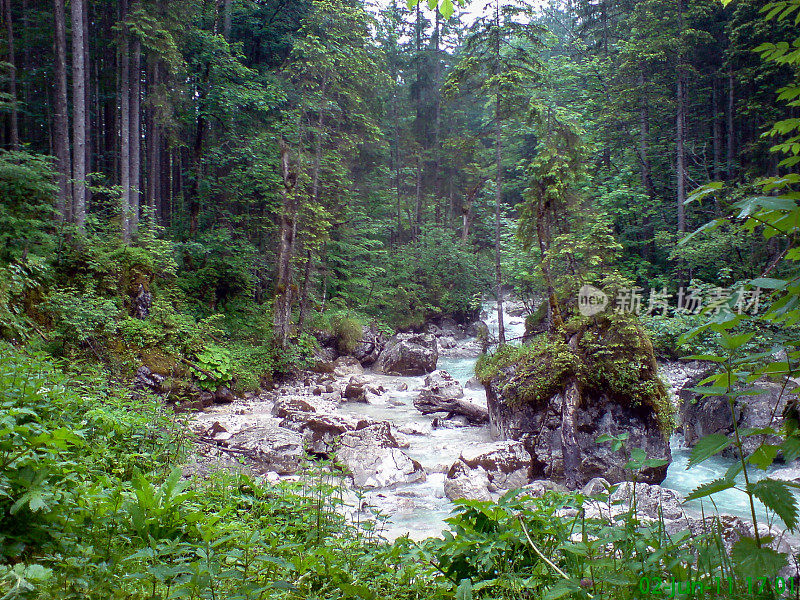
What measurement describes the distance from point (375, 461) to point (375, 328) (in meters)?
12.8

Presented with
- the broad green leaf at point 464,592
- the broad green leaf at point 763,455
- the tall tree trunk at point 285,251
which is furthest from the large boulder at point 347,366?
the broad green leaf at point 763,455

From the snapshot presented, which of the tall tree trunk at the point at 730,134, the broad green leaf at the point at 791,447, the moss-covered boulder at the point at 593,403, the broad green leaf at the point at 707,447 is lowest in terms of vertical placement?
the moss-covered boulder at the point at 593,403

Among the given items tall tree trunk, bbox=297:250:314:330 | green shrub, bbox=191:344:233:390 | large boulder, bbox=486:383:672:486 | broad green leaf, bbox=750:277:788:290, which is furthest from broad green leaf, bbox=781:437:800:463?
tall tree trunk, bbox=297:250:314:330

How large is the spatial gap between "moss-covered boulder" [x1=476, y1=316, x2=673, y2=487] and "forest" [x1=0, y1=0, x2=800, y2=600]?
5 centimetres

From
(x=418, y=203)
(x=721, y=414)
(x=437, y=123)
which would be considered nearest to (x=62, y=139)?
(x=721, y=414)

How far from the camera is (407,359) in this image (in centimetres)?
1708

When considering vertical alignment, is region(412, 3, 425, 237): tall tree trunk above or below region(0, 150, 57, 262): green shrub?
above

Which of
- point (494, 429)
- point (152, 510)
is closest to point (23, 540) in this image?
point (152, 510)

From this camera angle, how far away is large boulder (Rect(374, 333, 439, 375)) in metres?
17.0

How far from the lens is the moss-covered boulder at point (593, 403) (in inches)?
284

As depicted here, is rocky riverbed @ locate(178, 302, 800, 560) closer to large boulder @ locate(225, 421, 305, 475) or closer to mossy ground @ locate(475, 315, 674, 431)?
large boulder @ locate(225, 421, 305, 475)

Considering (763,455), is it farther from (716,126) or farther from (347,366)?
(716,126)

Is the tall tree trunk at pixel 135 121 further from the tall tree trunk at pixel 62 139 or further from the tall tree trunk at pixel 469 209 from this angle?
the tall tree trunk at pixel 469 209

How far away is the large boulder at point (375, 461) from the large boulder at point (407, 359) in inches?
337
